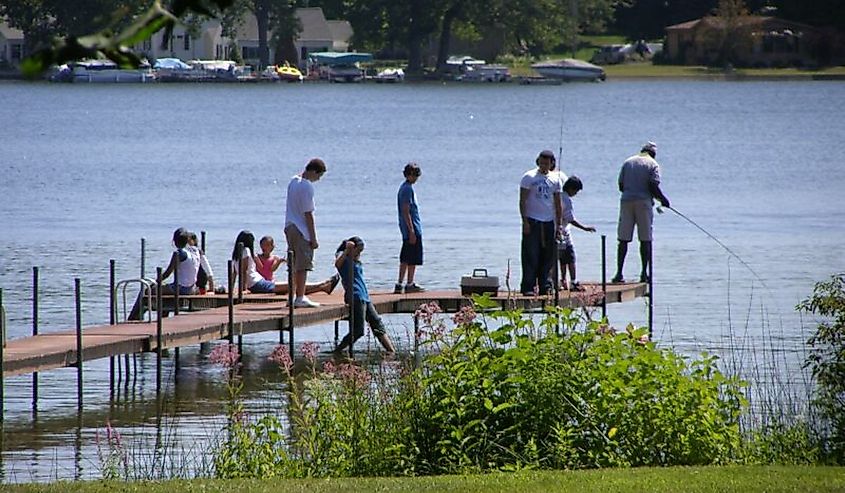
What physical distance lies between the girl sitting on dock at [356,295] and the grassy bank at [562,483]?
26.3ft

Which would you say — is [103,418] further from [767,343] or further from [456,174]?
[456,174]

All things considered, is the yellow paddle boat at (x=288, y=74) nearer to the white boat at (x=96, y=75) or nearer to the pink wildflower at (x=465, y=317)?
the white boat at (x=96, y=75)

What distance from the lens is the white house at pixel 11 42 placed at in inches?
5763

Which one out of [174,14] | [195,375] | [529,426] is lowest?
[195,375]

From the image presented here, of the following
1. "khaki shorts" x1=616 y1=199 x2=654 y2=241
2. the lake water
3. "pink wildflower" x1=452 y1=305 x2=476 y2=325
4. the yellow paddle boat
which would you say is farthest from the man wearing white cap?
the yellow paddle boat

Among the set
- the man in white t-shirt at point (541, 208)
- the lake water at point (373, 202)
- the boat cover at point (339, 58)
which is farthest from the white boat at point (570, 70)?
the man in white t-shirt at point (541, 208)

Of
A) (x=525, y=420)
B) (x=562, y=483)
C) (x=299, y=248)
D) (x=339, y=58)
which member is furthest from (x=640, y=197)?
(x=339, y=58)

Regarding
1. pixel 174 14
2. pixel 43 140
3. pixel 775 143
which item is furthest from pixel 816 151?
pixel 174 14

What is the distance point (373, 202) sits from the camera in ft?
159

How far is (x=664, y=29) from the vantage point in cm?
14238

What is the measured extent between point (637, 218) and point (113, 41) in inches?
713

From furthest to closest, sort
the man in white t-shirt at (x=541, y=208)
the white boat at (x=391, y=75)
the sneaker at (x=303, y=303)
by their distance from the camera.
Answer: the white boat at (x=391, y=75) < the man in white t-shirt at (x=541, y=208) < the sneaker at (x=303, y=303)

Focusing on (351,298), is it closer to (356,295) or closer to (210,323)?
(356,295)

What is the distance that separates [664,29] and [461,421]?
134 meters
